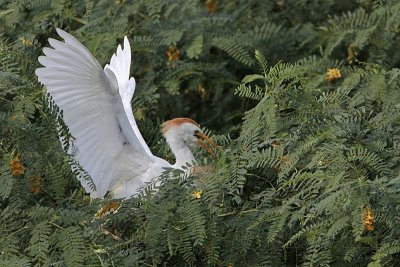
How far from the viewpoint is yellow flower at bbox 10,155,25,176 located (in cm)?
742

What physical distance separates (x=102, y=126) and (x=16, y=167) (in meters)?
0.90

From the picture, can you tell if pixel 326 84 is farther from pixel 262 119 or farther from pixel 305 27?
pixel 262 119

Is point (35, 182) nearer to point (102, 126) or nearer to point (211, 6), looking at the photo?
point (102, 126)

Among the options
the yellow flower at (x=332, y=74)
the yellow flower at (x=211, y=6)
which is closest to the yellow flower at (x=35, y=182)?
the yellow flower at (x=332, y=74)

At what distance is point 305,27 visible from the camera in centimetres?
1095

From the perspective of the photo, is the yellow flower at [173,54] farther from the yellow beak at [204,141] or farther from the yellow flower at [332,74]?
the yellow beak at [204,141]

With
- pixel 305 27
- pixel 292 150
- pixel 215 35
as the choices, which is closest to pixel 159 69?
pixel 215 35

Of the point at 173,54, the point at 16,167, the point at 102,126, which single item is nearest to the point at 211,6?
the point at 173,54

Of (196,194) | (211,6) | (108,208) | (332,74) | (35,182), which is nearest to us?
(196,194)

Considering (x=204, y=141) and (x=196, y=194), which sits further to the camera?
(x=204, y=141)

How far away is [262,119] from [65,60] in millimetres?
1223

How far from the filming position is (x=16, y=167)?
7.45m

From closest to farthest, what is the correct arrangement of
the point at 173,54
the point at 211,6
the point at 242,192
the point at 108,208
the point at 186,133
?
the point at 108,208
the point at 242,192
the point at 186,133
the point at 173,54
the point at 211,6

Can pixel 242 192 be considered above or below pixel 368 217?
below
